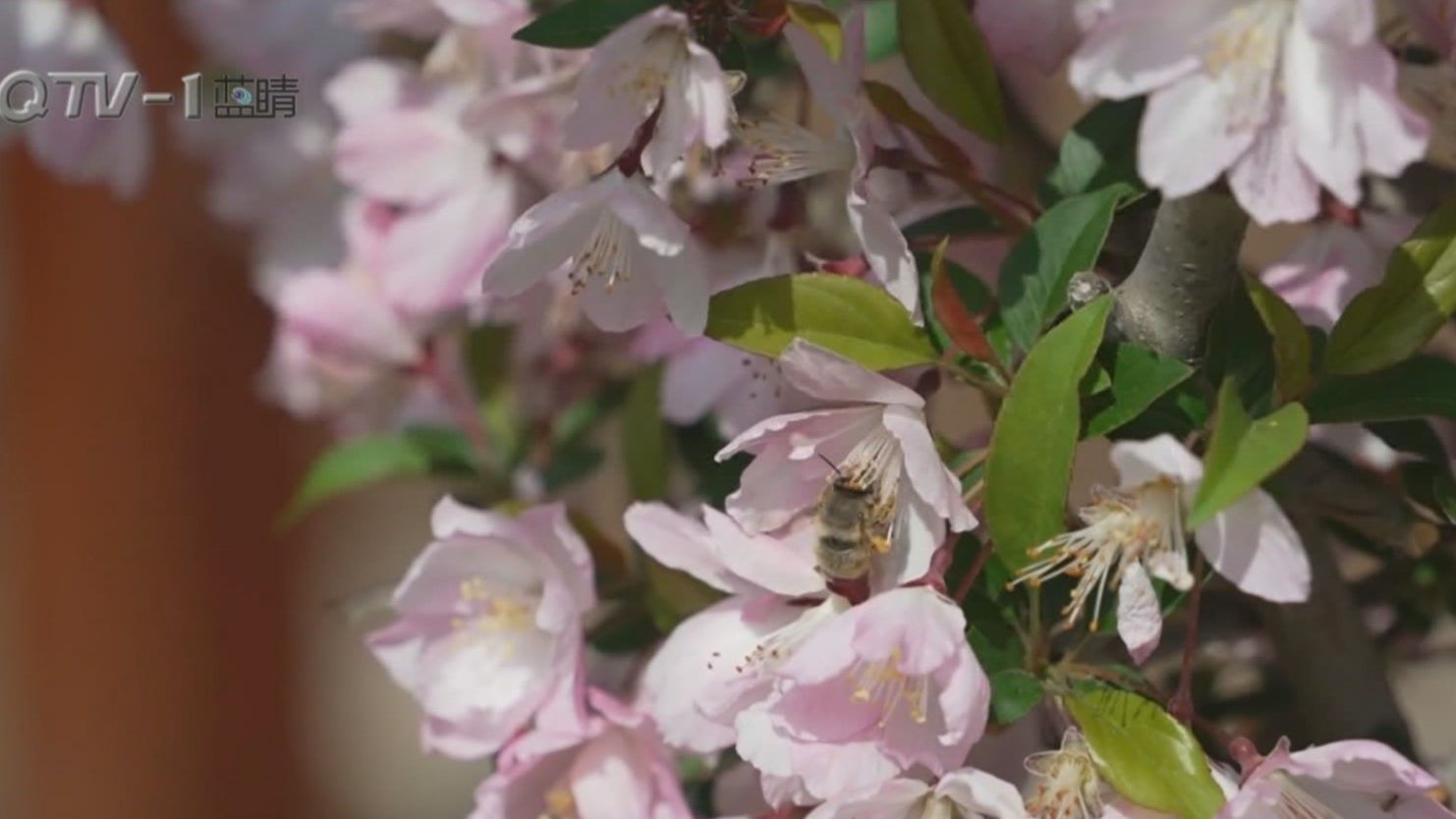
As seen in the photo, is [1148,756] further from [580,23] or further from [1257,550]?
[580,23]

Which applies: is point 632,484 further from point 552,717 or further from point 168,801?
point 168,801

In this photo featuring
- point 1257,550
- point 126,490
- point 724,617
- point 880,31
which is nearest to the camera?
point 1257,550

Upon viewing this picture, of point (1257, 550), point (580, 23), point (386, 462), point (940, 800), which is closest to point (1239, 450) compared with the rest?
point (1257, 550)

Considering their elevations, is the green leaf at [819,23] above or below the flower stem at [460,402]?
above

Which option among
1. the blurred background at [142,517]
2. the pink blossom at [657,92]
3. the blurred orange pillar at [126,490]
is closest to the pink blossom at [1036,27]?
the pink blossom at [657,92]

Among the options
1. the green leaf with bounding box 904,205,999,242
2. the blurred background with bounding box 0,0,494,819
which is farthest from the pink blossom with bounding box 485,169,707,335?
the blurred background with bounding box 0,0,494,819

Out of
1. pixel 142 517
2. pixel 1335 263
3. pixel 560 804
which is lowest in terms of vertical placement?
pixel 142 517
